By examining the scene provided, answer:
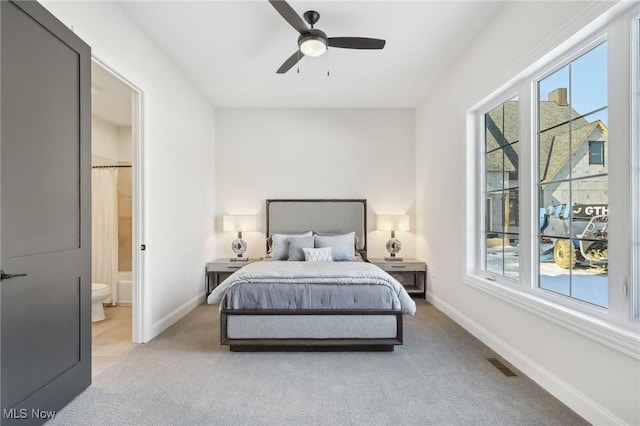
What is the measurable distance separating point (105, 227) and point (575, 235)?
211 inches

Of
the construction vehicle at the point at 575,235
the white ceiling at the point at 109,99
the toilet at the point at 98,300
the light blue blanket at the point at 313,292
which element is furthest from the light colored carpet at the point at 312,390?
the white ceiling at the point at 109,99

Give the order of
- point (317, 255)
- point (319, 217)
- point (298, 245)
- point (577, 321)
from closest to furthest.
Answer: point (577, 321)
point (317, 255)
point (298, 245)
point (319, 217)

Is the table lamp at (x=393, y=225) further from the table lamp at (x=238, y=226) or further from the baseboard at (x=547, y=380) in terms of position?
the table lamp at (x=238, y=226)

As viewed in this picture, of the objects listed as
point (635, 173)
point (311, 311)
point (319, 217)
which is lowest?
point (311, 311)

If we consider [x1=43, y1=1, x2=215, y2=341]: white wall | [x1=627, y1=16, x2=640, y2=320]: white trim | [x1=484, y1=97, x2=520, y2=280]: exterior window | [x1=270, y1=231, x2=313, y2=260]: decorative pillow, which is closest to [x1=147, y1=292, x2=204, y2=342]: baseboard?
[x1=43, y1=1, x2=215, y2=341]: white wall

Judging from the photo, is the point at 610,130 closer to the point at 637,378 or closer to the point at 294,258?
the point at 637,378

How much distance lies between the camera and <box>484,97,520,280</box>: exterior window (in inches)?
112

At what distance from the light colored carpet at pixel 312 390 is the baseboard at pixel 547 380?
0.17ft

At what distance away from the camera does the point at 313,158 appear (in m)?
5.32

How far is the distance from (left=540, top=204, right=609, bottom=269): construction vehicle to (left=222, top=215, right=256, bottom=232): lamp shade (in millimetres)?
3812

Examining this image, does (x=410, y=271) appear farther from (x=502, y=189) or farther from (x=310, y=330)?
(x=310, y=330)

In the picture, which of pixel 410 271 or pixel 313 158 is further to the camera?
pixel 313 158

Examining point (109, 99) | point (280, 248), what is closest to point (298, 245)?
point (280, 248)

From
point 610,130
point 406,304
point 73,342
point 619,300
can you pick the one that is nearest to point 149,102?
point 73,342
